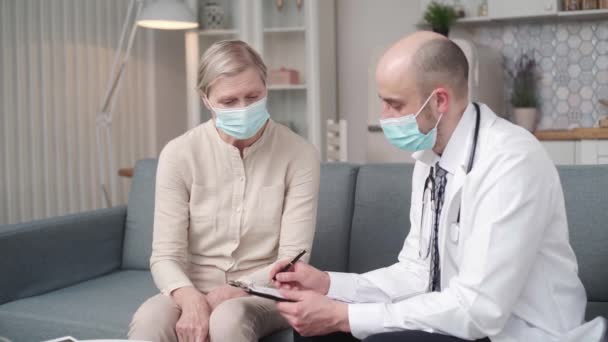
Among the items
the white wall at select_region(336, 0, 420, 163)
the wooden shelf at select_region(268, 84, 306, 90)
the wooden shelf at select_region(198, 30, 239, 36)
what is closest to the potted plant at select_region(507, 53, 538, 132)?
the white wall at select_region(336, 0, 420, 163)

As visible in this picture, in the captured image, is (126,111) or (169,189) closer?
(169,189)

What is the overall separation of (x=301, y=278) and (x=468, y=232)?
0.41 metres

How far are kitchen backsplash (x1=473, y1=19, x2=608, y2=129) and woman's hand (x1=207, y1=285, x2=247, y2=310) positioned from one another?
115 inches

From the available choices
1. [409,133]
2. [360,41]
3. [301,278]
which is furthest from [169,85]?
[409,133]

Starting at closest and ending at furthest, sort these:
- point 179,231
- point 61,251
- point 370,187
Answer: point 179,231 → point 370,187 → point 61,251

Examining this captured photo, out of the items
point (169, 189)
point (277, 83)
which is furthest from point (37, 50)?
point (169, 189)

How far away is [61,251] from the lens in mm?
2334

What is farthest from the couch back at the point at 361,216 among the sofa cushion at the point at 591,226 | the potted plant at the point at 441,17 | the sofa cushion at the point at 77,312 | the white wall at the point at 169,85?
the white wall at the point at 169,85

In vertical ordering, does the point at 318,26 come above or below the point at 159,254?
above

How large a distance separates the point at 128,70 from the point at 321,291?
3061mm

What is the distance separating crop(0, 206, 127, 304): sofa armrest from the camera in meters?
2.19

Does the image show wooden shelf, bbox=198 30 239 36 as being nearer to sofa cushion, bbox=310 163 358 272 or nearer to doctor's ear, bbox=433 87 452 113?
sofa cushion, bbox=310 163 358 272

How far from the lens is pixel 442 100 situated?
1.38 meters

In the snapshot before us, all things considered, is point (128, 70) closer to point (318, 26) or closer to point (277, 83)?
point (277, 83)
